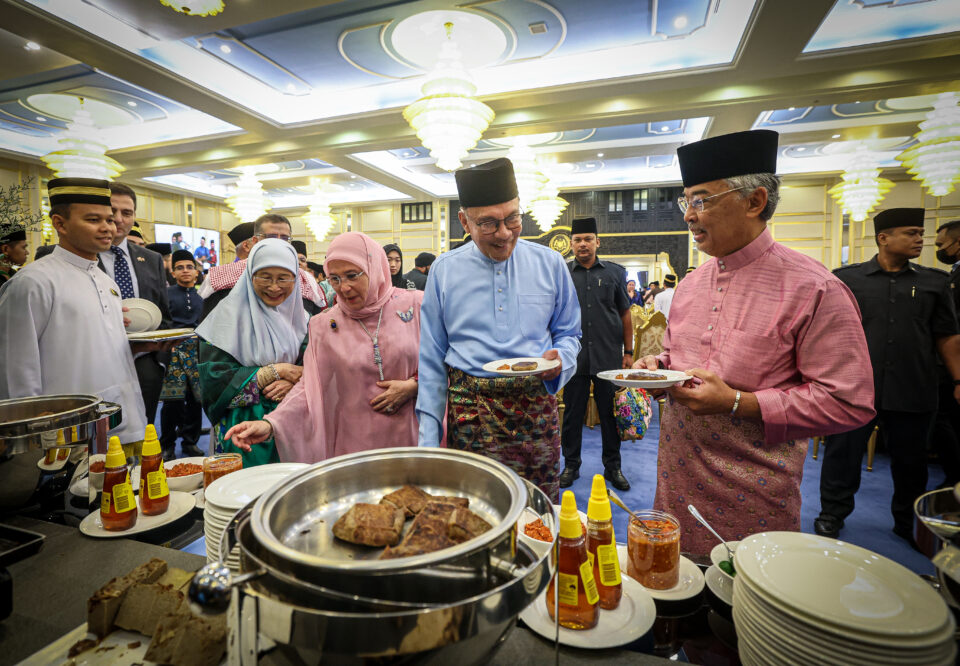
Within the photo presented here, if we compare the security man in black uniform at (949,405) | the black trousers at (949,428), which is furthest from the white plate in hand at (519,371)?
the black trousers at (949,428)

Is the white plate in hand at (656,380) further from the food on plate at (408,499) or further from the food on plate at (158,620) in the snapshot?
the food on plate at (158,620)

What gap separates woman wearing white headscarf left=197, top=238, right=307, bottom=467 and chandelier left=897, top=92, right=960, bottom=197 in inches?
297

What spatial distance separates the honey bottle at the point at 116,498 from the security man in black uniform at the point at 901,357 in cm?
337

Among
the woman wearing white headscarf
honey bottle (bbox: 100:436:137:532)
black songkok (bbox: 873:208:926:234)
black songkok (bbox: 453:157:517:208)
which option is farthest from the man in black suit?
black songkok (bbox: 873:208:926:234)

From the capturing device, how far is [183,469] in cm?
141

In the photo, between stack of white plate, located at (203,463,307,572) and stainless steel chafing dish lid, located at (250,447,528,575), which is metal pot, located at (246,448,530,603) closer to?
stainless steel chafing dish lid, located at (250,447,528,575)

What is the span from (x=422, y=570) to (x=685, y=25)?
593 cm

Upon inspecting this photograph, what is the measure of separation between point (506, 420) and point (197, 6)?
4511 millimetres

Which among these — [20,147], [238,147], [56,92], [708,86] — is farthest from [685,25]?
[20,147]

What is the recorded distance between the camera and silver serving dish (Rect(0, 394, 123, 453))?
98cm

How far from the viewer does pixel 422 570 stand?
45 cm

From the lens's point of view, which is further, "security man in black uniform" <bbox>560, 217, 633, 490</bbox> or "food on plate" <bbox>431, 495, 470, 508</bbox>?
"security man in black uniform" <bbox>560, 217, 633, 490</bbox>

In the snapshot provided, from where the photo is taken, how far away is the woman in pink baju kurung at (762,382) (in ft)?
3.66

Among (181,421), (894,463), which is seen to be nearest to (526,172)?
(181,421)
